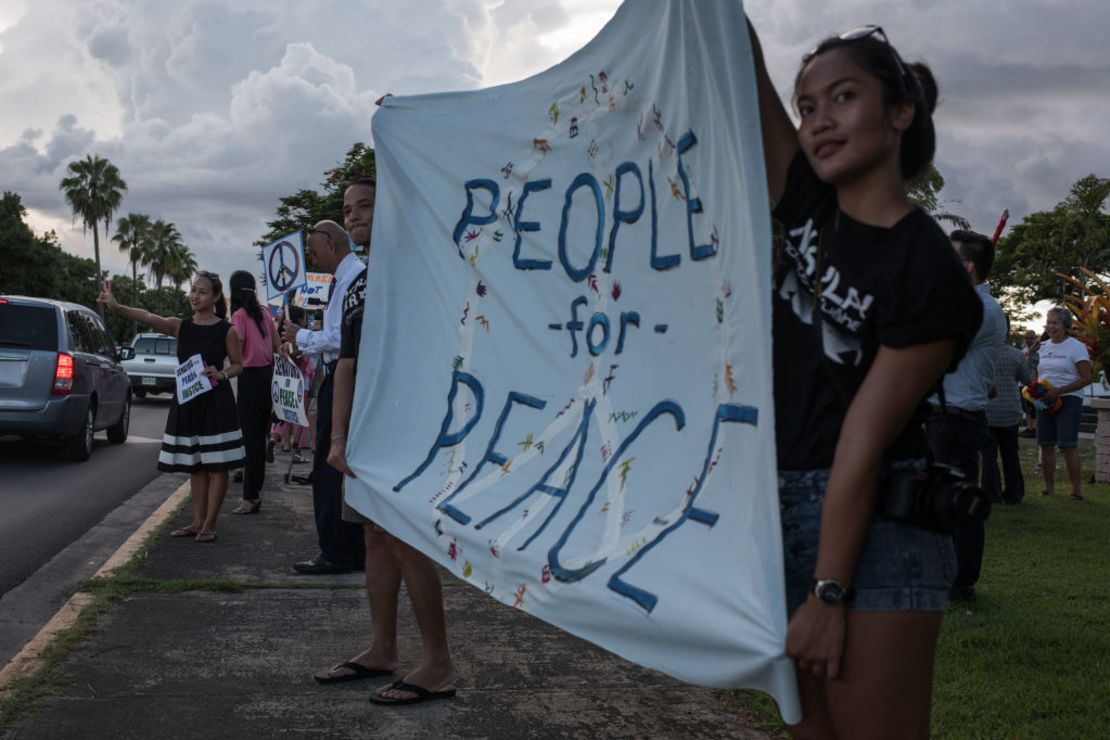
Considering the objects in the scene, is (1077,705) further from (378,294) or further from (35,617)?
(35,617)

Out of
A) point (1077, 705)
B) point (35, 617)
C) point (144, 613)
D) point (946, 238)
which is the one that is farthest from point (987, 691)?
point (35, 617)

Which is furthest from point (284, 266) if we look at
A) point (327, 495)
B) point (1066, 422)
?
point (1066, 422)

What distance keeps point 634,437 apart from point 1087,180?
4715 cm

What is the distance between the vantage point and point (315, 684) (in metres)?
4.25

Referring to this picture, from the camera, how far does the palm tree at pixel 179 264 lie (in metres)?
97.1

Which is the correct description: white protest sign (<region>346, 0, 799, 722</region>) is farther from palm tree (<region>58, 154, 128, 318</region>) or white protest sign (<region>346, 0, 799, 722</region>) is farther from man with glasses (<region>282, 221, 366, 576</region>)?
palm tree (<region>58, 154, 128, 318</region>)

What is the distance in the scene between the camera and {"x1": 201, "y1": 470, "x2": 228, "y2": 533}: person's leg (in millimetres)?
7395

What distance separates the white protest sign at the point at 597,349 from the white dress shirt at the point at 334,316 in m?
1.70

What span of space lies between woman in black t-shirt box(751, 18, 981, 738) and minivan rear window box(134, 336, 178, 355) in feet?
82.4

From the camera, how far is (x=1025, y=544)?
783 centimetres

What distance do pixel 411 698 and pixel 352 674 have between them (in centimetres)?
37

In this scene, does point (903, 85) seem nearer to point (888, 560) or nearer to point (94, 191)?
point (888, 560)

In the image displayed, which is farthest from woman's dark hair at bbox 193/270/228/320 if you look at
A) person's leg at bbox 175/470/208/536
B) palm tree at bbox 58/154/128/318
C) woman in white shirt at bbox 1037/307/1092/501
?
palm tree at bbox 58/154/128/318

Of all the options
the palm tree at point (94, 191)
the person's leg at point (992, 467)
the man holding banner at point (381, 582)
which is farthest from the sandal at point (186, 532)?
the palm tree at point (94, 191)
